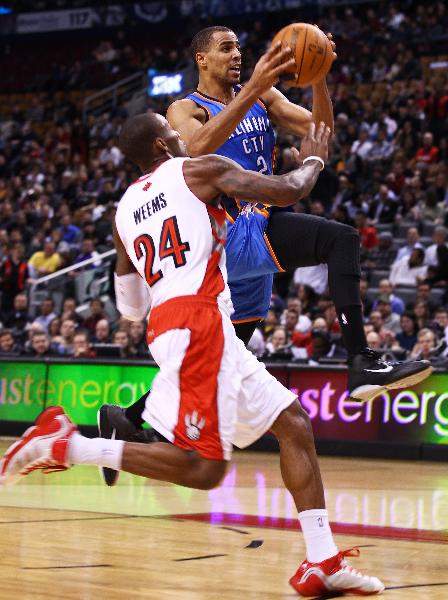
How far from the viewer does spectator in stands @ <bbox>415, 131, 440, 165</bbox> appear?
16625 mm

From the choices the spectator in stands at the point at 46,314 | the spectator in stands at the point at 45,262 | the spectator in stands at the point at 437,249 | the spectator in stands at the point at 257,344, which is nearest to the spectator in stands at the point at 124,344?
the spectator in stands at the point at 257,344

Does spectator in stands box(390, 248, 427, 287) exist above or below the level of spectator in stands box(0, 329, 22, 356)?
above

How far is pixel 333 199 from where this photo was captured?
17.2 meters

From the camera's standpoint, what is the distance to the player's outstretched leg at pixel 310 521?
4.66 m

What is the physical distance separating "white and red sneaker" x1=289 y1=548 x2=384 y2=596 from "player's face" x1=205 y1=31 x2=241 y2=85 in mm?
2656

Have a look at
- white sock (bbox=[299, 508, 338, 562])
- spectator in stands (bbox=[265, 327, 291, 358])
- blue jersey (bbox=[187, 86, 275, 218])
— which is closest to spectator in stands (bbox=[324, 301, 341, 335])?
spectator in stands (bbox=[265, 327, 291, 358])

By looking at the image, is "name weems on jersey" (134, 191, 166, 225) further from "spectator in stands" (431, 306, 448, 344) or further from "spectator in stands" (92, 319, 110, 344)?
"spectator in stands" (92, 319, 110, 344)

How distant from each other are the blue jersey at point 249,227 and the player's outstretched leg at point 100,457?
1.25 m

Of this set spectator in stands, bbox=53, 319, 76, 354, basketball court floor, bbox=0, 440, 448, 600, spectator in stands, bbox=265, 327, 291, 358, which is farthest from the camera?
spectator in stands, bbox=53, 319, 76, 354

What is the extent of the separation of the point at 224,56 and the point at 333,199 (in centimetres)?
1143

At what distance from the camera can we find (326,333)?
13031 millimetres

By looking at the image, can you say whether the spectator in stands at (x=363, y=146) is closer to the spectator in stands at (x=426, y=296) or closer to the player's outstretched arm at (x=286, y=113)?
the spectator in stands at (x=426, y=296)

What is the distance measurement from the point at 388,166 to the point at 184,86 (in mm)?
7430

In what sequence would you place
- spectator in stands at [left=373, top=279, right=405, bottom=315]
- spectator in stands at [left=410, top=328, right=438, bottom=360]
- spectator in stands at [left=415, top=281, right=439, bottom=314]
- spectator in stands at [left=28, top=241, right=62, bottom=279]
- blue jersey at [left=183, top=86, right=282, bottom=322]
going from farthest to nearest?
spectator in stands at [left=28, top=241, right=62, bottom=279] → spectator in stands at [left=373, top=279, right=405, bottom=315] → spectator in stands at [left=415, top=281, right=439, bottom=314] → spectator in stands at [left=410, top=328, right=438, bottom=360] → blue jersey at [left=183, top=86, right=282, bottom=322]
